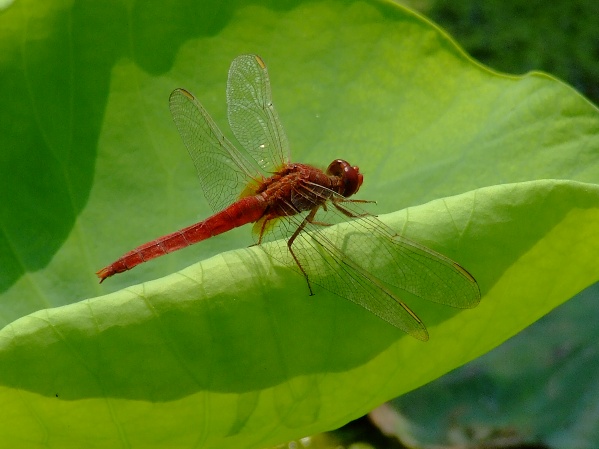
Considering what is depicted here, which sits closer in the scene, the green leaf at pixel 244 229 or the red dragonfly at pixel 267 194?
the green leaf at pixel 244 229

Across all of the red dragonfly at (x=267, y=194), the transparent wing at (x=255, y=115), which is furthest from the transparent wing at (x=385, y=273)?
the transparent wing at (x=255, y=115)

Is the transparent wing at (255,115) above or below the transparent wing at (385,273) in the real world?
above

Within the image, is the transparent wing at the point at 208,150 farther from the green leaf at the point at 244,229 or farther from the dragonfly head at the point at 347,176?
the dragonfly head at the point at 347,176

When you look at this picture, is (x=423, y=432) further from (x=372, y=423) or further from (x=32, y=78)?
(x=32, y=78)

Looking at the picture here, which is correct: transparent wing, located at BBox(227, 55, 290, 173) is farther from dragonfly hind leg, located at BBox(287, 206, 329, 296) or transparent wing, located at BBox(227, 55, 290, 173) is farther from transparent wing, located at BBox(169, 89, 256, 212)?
dragonfly hind leg, located at BBox(287, 206, 329, 296)

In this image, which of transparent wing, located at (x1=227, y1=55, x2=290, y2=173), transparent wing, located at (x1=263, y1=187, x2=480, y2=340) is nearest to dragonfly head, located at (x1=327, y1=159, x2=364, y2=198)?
transparent wing, located at (x1=227, y1=55, x2=290, y2=173)

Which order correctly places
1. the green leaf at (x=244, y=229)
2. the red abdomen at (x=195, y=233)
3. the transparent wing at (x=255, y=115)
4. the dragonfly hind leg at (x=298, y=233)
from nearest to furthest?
the green leaf at (x=244, y=229) < the dragonfly hind leg at (x=298, y=233) < the red abdomen at (x=195, y=233) < the transparent wing at (x=255, y=115)

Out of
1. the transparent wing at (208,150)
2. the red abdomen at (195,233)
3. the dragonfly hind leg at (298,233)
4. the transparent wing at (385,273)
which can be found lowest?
the transparent wing at (385,273)
